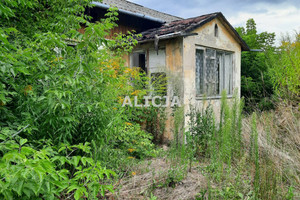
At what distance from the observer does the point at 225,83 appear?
799 centimetres

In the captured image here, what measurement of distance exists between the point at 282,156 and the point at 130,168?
2.24m

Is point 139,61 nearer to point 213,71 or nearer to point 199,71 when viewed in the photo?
point 199,71

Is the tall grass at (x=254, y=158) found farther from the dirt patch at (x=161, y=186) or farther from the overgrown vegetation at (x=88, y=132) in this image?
the dirt patch at (x=161, y=186)

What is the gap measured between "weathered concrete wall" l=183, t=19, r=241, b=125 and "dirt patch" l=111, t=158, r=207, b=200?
8.20ft

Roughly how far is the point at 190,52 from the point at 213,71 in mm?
1516

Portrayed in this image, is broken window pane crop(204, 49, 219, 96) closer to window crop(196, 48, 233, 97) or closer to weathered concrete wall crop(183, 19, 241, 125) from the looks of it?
window crop(196, 48, 233, 97)

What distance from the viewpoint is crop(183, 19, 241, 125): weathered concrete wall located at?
6.16 metres

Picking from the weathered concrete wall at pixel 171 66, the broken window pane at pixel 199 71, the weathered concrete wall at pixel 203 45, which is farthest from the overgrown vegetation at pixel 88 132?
the broken window pane at pixel 199 71

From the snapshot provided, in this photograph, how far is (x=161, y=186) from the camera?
3037 mm

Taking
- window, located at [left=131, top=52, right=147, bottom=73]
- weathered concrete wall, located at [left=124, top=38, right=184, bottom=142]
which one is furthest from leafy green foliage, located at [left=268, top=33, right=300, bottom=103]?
window, located at [left=131, top=52, right=147, bottom=73]

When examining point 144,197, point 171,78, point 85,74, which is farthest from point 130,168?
point 171,78

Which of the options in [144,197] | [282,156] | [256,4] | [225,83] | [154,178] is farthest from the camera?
[225,83]

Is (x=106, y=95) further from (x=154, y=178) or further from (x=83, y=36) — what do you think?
(x=154, y=178)

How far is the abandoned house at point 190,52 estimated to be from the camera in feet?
20.1
